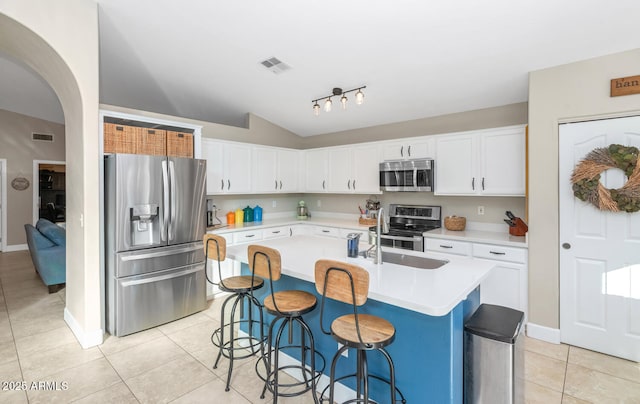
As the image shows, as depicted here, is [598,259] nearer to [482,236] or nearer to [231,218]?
[482,236]

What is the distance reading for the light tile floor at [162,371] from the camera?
226 centimetres

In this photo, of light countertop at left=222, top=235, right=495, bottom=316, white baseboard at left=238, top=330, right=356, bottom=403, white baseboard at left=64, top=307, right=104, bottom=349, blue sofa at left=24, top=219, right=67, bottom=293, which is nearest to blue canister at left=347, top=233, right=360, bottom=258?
light countertop at left=222, top=235, right=495, bottom=316

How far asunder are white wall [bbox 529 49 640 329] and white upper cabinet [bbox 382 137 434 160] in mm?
1222

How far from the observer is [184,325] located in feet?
11.2

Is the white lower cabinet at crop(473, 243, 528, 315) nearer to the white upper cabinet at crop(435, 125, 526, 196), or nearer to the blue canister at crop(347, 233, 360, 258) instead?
the white upper cabinet at crop(435, 125, 526, 196)

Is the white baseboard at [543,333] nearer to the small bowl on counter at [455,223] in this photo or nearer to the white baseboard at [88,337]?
the small bowl on counter at [455,223]

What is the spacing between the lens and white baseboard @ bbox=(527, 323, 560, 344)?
303cm

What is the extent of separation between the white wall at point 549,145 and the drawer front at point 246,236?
11.1 ft

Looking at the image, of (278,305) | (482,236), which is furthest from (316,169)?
(278,305)

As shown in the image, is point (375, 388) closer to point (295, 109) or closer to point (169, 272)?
point (169, 272)

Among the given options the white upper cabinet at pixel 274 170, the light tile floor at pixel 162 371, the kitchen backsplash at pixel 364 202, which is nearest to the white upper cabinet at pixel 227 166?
the white upper cabinet at pixel 274 170

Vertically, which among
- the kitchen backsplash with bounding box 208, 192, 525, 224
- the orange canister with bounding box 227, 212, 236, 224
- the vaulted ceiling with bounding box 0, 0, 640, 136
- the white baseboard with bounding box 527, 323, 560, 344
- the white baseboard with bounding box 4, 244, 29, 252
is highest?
the vaulted ceiling with bounding box 0, 0, 640, 136

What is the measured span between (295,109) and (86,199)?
3.00 meters

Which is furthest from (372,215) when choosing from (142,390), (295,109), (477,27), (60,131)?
(60,131)
